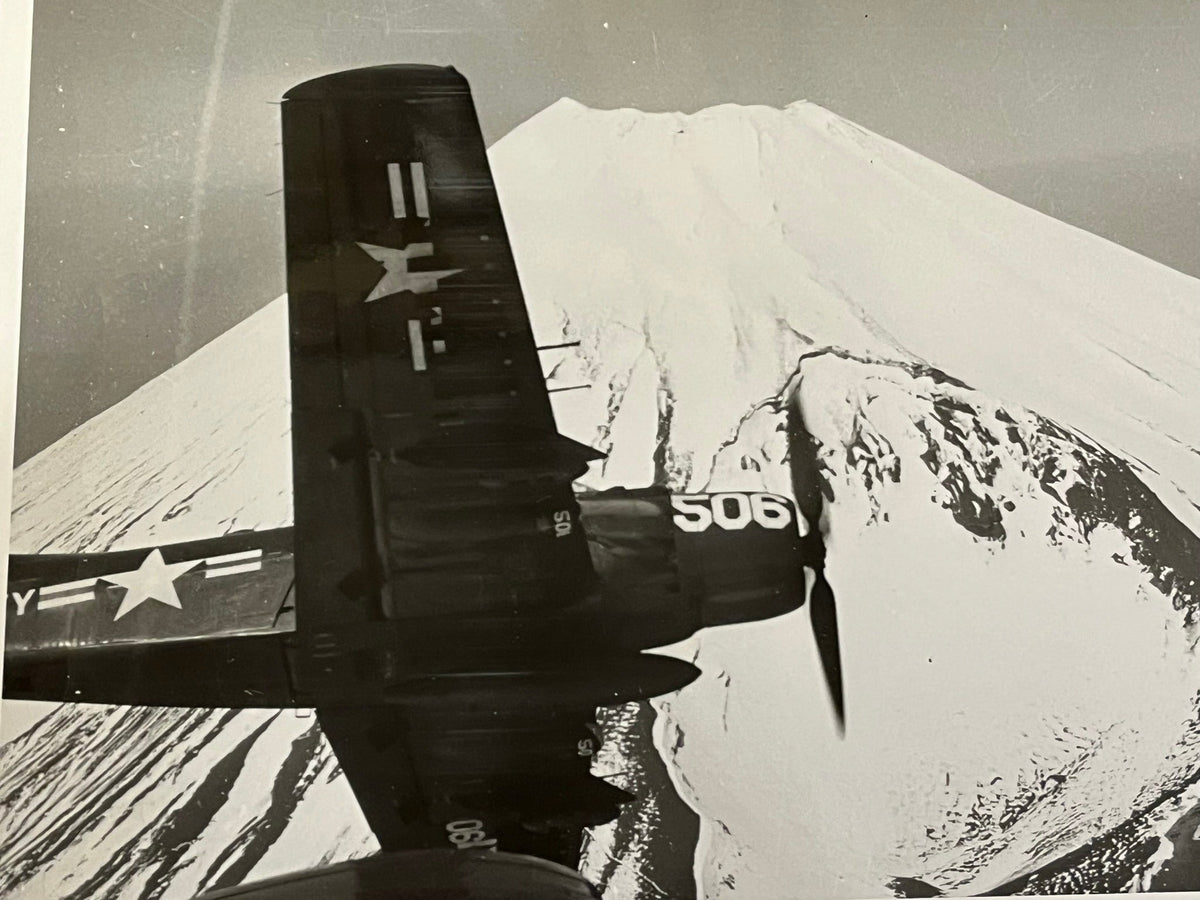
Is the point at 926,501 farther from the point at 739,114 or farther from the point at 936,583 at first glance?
the point at 739,114

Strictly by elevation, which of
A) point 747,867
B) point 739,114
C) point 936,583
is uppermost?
point 739,114

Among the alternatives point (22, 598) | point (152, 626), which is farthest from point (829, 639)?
point (22, 598)

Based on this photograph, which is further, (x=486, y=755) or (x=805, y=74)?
(x=805, y=74)

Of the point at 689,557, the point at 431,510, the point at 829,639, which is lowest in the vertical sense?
the point at 829,639

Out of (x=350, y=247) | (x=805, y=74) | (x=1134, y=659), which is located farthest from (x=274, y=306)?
(x=1134, y=659)

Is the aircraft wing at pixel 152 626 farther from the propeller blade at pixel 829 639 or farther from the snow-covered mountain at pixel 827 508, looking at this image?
the propeller blade at pixel 829 639

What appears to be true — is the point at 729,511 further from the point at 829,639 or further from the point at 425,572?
the point at 425,572

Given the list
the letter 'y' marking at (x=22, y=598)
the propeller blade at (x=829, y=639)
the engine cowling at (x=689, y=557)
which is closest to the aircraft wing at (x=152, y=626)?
the letter 'y' marking at (x=22, y=598)
